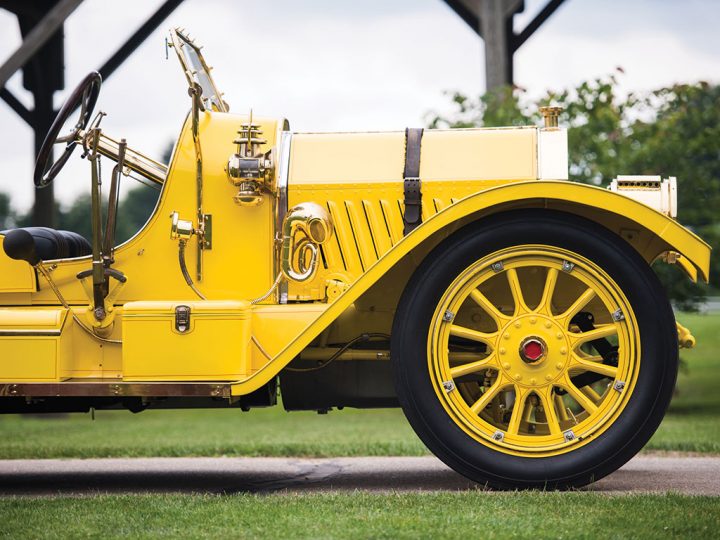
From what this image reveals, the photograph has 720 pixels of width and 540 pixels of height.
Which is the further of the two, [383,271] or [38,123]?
[38,123]

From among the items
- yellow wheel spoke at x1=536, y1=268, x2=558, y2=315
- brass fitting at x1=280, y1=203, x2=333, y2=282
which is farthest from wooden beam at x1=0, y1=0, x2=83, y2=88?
yellow wheel spoke at x1=536, y1=268, x2=558, y2=315

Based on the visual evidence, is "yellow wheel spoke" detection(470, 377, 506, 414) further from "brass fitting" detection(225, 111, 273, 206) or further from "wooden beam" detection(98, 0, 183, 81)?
"wooden beam" detection(98, 0, 183, 81)

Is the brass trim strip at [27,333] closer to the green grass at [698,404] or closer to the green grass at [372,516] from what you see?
the green grass at [372,516]

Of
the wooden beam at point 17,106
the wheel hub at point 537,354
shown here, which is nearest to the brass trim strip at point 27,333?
the wheel hub at point 537,354

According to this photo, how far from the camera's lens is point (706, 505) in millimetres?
4137

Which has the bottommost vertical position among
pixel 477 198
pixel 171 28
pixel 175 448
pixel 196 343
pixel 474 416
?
pixel 175 448

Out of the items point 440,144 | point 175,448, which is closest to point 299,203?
point 440,144

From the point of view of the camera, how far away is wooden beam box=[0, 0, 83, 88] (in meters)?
9.14

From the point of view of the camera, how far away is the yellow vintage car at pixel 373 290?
448 centimetres

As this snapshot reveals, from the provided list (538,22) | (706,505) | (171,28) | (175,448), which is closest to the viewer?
(706,505)

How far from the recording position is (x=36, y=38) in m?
9.21

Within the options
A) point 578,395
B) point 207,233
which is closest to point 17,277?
point 207,233

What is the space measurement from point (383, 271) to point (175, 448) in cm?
322

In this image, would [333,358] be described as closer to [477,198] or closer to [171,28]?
[477,198]
